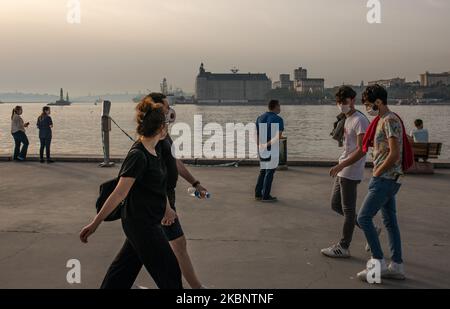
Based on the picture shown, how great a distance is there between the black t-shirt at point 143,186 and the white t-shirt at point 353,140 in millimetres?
2636

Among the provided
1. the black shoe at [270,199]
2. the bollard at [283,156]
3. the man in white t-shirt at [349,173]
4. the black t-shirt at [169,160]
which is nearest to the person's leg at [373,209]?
the man in white t-shirt at [349,173]

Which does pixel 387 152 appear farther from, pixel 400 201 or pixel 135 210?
pixel 400 201

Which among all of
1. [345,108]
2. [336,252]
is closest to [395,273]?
[336,252]

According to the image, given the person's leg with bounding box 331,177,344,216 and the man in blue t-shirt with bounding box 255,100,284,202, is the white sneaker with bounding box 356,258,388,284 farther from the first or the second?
the man in blue t-shirt with bounding box 255,100,284,202

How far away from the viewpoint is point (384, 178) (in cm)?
456

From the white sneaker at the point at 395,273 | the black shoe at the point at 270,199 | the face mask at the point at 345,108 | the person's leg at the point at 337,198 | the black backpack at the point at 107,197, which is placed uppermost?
the face mask at the point at 345,108

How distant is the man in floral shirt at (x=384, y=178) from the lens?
14.8 feet

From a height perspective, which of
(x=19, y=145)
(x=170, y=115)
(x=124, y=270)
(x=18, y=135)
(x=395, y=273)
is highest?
(x=170, y=115)

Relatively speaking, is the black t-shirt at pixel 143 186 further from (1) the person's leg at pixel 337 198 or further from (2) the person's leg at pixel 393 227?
(1) the person's leg at pixel 337 198

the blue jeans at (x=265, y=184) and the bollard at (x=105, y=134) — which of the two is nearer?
the blue jeans at (x=265, y=184)

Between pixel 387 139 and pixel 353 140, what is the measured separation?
0.86 m

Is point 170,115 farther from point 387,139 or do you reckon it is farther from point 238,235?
point 238,235

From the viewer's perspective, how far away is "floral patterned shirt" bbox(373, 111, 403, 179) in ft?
14.8
